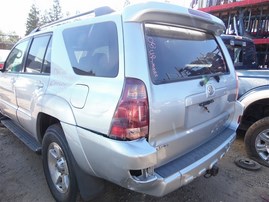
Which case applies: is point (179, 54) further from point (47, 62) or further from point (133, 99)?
point (47, 62)

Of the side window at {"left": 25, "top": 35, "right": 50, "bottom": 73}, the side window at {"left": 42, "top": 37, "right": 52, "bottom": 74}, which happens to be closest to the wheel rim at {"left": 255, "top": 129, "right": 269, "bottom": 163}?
the side window at {"left": 42, "top": 37, "right": 52, "bottom": 74}

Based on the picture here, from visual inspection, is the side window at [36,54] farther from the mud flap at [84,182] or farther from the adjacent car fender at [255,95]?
the adjacent car fender at [255,95]

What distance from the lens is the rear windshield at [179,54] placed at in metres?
2.13

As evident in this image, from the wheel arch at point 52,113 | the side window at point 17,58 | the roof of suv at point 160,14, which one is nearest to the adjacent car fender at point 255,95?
the roof of suv at point 160,14

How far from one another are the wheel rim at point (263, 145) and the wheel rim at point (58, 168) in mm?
2779

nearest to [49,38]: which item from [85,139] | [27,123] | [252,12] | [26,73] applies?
[26,73]

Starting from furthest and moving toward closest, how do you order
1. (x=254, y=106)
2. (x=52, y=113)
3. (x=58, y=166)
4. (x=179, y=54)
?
(x=254, y=106), (x=58, y=166), (x=52, y=113), (x=179, y=54)

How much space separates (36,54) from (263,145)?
3.40 m

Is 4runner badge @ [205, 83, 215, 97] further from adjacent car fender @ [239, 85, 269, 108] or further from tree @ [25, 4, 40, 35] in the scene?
tree @ [25, 4, 40, 35]

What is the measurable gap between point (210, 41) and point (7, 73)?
3085mm

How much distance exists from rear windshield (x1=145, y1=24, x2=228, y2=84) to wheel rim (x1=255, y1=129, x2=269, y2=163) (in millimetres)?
1411

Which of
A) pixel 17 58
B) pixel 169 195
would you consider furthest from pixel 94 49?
pixel 17 58

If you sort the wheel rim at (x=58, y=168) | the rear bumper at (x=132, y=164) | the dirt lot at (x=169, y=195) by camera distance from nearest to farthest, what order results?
the rear bumper at (x=132, y=164) < the wheel rim at (x=58, y=168) < the dirt lot at (x=169, y=195)

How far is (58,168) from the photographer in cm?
271
